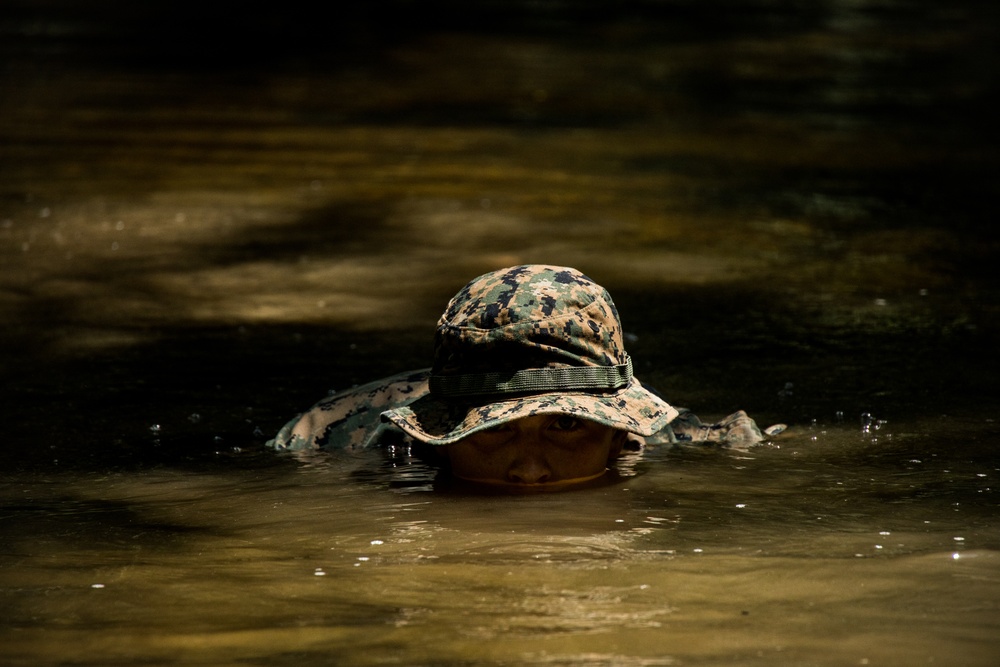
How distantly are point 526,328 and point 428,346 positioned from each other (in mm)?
1896

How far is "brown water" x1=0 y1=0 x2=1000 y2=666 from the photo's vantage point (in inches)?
113

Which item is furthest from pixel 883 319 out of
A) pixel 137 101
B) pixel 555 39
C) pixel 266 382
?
pixel 555 39

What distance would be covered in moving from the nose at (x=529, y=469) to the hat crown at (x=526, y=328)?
0.82 feet

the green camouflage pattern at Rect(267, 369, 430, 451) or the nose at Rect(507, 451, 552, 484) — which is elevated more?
the green camouflage pattern at Rect(267, 369, 430, 451)

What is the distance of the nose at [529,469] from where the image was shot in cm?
375

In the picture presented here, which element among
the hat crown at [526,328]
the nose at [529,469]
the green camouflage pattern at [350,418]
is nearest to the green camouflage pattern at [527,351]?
the hat crown at [526,328]

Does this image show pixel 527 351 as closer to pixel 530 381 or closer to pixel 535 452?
pixel 530 381

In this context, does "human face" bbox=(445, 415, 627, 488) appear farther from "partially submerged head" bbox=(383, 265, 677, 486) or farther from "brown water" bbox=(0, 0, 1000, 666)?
"brown water" bbox=(0, 0, 1000, 666)

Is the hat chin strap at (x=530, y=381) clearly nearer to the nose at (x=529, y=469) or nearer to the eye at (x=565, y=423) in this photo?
the eye at (x=565, y=423)

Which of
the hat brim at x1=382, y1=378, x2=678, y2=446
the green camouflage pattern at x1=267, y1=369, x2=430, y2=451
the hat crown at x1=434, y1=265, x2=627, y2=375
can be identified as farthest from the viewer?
the green camouflage pattern at x1=267, y1=369, x2=430, y2=451

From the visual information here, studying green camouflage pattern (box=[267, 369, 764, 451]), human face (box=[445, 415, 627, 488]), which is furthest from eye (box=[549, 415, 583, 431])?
green camouflage pattern (box=[267, 369, 764, 451])

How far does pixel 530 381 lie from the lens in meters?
3.63

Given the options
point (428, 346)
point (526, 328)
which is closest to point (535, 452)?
point (526, 328)

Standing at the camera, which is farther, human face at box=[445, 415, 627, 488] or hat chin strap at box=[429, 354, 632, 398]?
human face at box=[445, 415, 627, 488]
